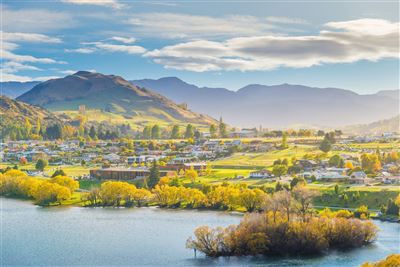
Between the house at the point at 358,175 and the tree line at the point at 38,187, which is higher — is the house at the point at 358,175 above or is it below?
above

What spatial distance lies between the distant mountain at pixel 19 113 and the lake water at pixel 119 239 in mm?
121838

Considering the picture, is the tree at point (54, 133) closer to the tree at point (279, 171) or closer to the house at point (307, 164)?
the house at point (307, 164)

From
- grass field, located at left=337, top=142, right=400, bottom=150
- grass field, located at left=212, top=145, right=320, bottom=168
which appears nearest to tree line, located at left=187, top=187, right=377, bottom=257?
grass field, located at left=212, top=145, right=320, bottom=168

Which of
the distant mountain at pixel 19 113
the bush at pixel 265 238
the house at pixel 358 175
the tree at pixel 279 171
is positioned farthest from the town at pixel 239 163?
the distant mountain at pixel 19 113

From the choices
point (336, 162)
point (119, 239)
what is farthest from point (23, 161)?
point (119, 239)

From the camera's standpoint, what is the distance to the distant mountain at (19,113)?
179 m

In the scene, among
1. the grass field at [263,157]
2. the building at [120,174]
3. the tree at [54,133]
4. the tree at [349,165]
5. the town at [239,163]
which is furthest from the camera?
the tree at [54,133]

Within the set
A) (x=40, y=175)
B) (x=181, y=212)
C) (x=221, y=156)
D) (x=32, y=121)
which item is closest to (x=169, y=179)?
(x=181, y=212)

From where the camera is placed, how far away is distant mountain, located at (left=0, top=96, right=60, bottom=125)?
179000 millimetres

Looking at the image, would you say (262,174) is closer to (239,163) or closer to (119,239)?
(239,163)

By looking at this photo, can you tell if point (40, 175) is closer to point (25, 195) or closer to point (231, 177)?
point (25, 195)

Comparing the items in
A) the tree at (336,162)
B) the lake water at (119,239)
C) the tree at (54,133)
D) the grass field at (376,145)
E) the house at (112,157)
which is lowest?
the lake water at (119,239)

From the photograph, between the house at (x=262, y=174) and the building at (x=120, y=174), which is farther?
the building at (x=120, y=174)

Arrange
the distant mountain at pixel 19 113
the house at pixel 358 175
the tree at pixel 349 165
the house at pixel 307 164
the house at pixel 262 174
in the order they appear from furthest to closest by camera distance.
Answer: the distant mountain at pixel 19 113 → the house at pixel 307 164 → the tree at pixel 349 165 → the house at pixel 262 174 → the house at pixel 358 175
